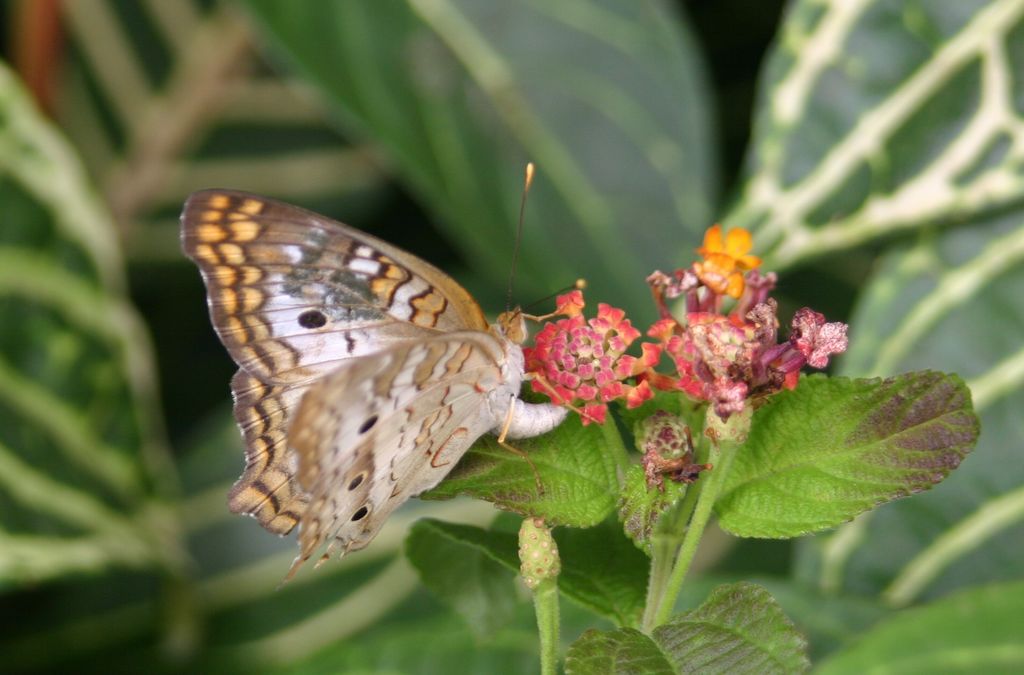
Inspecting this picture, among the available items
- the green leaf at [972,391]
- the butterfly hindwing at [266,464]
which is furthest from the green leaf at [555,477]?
the green leaf at [972,391]

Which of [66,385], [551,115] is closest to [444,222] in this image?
[551,115]

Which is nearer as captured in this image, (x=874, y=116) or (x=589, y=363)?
(x=589, y=363)

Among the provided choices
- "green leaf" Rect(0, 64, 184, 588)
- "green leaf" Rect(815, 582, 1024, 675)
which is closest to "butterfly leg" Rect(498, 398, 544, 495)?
"green leaf" Rect(815, 582, 1024, 675)

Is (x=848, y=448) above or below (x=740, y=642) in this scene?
above

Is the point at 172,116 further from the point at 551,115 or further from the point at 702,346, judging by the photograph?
the point at 702,346

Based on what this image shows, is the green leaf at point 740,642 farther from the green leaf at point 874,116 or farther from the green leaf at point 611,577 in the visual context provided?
the green leaf at point 874,116

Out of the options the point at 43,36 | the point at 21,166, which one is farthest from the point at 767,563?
the point at 43,36
